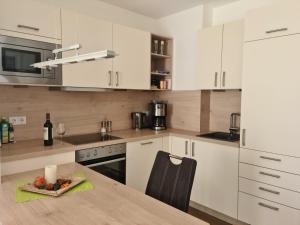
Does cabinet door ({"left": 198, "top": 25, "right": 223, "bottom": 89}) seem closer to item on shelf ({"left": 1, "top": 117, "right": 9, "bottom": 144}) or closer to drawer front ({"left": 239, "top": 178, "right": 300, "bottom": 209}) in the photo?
drawer front ({"left": 239, "top": 178, "right": 300, "bottom": 209})

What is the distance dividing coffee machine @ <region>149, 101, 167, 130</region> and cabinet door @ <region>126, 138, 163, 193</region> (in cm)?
38

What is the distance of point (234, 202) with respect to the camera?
246 centimetres

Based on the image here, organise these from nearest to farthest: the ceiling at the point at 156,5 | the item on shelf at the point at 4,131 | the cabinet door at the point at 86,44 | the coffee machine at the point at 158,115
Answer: the item on shelf at the point at 4,131, the cabinet door at the point at 86,44, the ceiling at the point at 156,5, the coffee machine at the point at 158,115

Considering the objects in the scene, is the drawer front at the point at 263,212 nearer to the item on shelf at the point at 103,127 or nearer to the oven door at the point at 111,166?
the oven door at the point at 111,166

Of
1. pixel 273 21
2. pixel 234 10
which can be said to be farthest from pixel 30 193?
pixel 234 10

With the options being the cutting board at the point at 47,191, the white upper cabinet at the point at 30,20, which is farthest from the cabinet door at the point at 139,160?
the white upper cabinet at the point at 30,20

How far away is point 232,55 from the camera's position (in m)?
2.64

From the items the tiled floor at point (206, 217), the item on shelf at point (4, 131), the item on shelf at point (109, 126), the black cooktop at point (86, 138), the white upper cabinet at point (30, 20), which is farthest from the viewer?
the item on shelf at point (109, 126)

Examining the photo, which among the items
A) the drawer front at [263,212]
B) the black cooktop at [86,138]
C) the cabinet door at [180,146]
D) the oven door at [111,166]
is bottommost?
the drawer front at [263,212]

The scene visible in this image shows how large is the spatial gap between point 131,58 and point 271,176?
193 cm

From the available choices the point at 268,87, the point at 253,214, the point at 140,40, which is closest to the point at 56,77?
the point at 140,40

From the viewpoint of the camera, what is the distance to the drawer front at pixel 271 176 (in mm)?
2035

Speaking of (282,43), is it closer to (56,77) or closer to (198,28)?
(198,28)

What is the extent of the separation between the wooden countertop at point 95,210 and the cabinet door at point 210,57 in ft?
6.06
